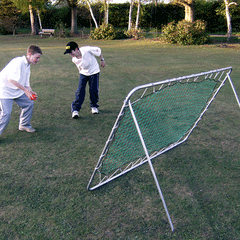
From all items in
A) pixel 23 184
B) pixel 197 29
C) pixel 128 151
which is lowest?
pixel 23 184

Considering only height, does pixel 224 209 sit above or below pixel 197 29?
below

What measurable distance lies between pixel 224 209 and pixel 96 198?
1.53m

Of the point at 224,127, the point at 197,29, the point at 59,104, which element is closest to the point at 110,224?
the point at 224,127

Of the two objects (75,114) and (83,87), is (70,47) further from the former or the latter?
(75,114)

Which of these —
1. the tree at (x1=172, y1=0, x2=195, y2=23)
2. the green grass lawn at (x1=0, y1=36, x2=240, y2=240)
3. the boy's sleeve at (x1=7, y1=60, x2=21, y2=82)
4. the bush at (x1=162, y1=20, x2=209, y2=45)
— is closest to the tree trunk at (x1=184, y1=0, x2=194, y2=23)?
the tree at (x1=172, y1=0, x2=195, y2=23)

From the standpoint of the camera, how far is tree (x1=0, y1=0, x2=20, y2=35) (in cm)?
3266

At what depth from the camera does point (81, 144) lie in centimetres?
447

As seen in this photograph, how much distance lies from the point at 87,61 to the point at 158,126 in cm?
226

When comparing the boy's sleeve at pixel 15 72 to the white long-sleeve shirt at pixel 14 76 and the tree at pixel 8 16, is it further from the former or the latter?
the tree at pixel 8 16

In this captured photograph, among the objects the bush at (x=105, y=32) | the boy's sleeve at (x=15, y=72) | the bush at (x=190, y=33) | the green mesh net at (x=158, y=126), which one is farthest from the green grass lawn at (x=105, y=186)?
the bush at (x=105, y=32)

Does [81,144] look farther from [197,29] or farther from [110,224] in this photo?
[197,29]

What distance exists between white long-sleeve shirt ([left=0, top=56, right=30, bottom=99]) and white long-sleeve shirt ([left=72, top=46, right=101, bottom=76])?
1274mm

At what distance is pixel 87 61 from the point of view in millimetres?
5246

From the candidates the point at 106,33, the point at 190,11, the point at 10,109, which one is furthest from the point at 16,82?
the point at 106,33
